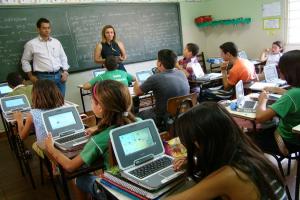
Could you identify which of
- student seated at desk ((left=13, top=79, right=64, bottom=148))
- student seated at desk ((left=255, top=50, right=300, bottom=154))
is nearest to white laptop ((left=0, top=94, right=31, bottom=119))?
student seated at desk ((left=13, top=79, right=64, bottom=148))

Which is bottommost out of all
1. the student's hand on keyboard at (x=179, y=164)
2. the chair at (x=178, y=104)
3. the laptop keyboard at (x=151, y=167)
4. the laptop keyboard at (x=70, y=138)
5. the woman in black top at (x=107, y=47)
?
the chair at (x=178, y=104)

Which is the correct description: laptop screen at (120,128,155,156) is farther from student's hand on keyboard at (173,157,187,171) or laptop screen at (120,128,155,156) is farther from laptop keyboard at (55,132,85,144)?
laptop keyboard at (55,132,85,144)

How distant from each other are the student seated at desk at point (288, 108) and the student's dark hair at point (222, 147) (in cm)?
117

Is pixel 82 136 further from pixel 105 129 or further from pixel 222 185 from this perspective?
pixel 222 185

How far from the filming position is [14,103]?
3227 mm

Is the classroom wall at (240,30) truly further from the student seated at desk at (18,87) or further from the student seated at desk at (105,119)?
the student seated at desk at (105,119)

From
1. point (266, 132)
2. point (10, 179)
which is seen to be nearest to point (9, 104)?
point (10, 179)

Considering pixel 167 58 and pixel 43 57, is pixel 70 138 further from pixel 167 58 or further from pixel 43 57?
pixel 43 57

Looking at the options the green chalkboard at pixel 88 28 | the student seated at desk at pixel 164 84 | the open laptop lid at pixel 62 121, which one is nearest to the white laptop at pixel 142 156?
the open laptop lid at pixel 62 121

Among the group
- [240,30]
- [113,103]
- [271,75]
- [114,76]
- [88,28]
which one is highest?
[88,28]

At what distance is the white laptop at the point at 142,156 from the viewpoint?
53.2 inches

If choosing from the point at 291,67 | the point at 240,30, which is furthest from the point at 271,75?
the point at 240,30

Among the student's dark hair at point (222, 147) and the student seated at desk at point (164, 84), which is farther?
the student seated at desk at point (164, 84)

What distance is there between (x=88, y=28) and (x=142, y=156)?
14.5 ft
